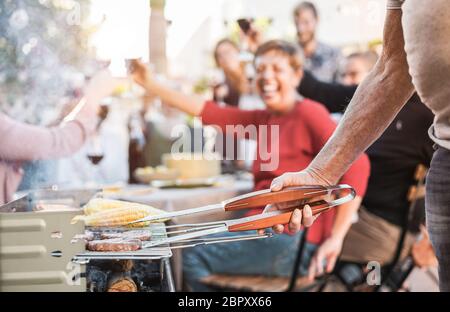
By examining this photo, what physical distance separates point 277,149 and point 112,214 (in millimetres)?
875

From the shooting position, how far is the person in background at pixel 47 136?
182 cm

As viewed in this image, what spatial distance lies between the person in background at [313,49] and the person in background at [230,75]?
0.26 m

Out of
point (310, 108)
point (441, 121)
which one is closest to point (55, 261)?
point (441, 121)

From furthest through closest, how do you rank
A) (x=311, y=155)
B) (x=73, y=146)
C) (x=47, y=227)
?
(x=311, y=155) < (x=73, y=146) < (x=47, y=227)

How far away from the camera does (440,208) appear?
4.54 ft

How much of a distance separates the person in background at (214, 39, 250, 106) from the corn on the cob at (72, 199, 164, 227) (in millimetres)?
1198

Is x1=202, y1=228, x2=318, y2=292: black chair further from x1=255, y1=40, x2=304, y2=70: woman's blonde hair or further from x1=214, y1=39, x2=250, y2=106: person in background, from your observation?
x1=214, y1=39, x2=250, y2=106: person in background

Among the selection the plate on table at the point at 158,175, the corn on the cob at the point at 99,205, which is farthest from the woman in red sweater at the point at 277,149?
the corn on the cob at the point at 99,205

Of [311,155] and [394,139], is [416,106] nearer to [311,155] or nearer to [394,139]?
[394,139]

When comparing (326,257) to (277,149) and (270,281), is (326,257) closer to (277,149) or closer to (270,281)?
(270,281)

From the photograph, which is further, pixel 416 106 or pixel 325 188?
pixel 416 106
